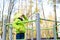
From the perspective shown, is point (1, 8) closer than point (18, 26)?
No

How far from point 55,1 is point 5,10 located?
4.72 ft

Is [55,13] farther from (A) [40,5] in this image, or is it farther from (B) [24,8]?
(B) [24,8]

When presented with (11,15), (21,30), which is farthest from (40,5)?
(21,30)

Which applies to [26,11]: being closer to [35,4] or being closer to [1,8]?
[35,4]

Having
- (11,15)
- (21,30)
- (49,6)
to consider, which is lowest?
(21,30)

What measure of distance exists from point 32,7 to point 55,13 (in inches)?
26.1

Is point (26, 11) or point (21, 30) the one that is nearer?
point (21, 30)

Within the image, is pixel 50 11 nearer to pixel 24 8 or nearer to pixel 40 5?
pixel 40 5

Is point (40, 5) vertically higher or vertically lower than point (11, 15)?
higher

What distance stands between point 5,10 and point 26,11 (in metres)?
0.60

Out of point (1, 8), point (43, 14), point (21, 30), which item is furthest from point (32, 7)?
point (21, 30)

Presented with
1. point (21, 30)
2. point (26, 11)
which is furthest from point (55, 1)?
point (21, 30)

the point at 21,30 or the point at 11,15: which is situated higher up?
the point at 11,15

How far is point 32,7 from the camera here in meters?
3.89
